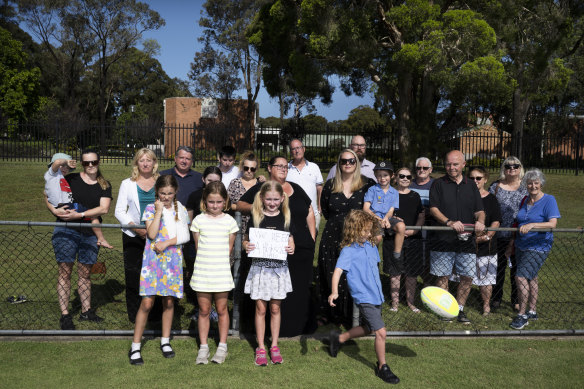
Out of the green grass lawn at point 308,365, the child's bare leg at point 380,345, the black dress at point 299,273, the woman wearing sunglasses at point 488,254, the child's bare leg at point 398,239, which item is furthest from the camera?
the woman wearing sunglasses at point 488,254

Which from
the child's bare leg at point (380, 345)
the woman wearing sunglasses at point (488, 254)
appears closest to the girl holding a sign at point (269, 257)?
the child's bare leg at point (380, 345)

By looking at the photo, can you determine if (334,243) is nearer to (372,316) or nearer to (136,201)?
(372,316)

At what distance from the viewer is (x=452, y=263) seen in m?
5.58

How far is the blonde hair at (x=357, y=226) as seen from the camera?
170 inches

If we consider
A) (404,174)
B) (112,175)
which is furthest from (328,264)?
(112,175)

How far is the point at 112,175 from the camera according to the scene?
20.9 m

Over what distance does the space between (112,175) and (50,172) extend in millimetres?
16649

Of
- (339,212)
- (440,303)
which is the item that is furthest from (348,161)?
(440,303)

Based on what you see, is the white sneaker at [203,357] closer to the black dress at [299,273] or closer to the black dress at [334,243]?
the black dress at [299,273]

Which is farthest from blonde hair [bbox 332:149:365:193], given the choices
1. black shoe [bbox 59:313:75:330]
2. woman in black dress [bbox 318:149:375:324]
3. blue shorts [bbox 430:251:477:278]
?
black shoe [bbox 59:313:75:330]

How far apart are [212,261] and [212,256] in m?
0.04

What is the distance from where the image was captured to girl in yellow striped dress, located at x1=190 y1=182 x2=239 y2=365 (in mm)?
4352

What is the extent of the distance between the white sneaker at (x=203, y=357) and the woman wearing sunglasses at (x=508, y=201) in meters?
3.57

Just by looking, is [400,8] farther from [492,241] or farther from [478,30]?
[492,241]
